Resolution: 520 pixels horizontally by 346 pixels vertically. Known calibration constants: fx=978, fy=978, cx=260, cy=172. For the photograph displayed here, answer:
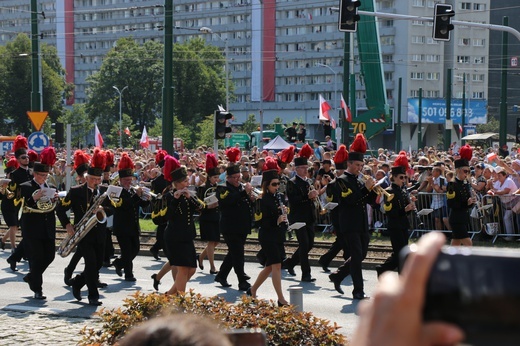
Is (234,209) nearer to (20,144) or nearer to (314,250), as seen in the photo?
(314,250)

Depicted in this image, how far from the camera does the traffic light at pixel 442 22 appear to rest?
2261 centimetres

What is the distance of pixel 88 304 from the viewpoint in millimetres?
12961

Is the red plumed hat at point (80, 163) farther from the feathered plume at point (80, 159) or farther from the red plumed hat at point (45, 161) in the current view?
the red plumed hat at point (45, 161)

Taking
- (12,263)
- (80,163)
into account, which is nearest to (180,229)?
(80,163)

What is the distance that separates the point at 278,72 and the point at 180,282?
96219 mm

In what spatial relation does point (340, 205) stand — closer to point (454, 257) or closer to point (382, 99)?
point (454, 257)

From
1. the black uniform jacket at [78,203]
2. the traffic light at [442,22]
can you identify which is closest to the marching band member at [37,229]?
the black uniform jacket at [78,203]

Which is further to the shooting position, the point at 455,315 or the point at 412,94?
the point at 412,94

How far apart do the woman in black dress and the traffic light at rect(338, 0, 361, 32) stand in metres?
9.65

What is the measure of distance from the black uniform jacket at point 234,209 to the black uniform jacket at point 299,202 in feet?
4.54

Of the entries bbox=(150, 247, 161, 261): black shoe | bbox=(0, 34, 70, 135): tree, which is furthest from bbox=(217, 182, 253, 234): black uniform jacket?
bbox=(0, 34, 70, 135): tree

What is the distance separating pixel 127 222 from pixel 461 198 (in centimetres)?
522

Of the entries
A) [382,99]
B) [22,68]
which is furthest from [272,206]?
[22,68]

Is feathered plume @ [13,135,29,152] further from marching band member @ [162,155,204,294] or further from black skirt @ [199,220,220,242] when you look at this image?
marching band member @ [162,155,204,294]
